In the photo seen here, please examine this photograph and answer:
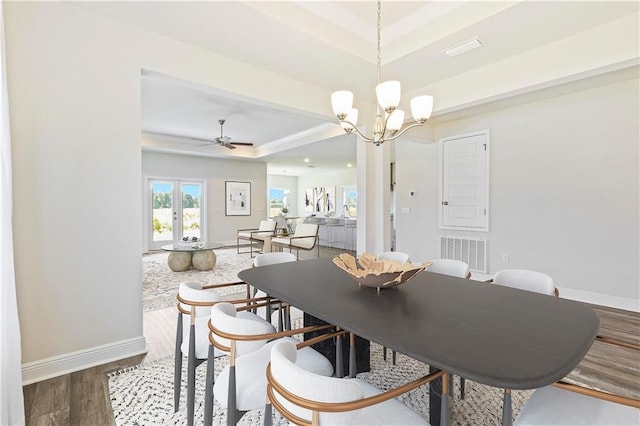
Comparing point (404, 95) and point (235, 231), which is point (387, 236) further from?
point (235, 231)

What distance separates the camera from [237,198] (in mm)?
9242

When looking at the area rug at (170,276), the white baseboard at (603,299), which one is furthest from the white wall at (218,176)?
the white baseboard at (603,299)

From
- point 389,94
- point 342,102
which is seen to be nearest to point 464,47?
point 389,94

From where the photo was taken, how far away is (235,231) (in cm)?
922

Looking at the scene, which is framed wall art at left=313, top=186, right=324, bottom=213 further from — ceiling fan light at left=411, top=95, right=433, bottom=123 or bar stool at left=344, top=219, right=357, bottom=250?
A: ceiling fan light at left=411, top=95, right=433, bottom=123

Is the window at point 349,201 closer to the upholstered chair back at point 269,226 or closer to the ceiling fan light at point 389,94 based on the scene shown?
the upholstered chair back at point 269,226

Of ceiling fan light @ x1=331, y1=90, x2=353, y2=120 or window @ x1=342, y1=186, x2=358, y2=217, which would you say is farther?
window @ x1=342, y1=186, x2=358, y2=217

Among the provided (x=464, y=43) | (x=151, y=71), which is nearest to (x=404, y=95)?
(x=464, y=43)

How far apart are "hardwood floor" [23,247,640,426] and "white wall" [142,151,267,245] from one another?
5936 mm

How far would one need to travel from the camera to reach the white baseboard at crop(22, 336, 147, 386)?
6.79 ft

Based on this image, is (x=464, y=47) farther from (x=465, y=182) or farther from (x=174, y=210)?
(x=174, y=210)

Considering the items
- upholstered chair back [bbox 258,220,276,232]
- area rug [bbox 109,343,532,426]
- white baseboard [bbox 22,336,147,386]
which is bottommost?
area rug [bbox 109,343,532,426]

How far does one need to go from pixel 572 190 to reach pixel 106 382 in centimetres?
515

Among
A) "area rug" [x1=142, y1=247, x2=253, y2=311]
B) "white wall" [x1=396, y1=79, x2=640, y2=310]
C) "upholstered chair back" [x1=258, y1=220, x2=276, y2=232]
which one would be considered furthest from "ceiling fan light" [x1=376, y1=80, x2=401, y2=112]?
"upholstered chair back" [x1=258, y1=220, x2=276, y2=232]
